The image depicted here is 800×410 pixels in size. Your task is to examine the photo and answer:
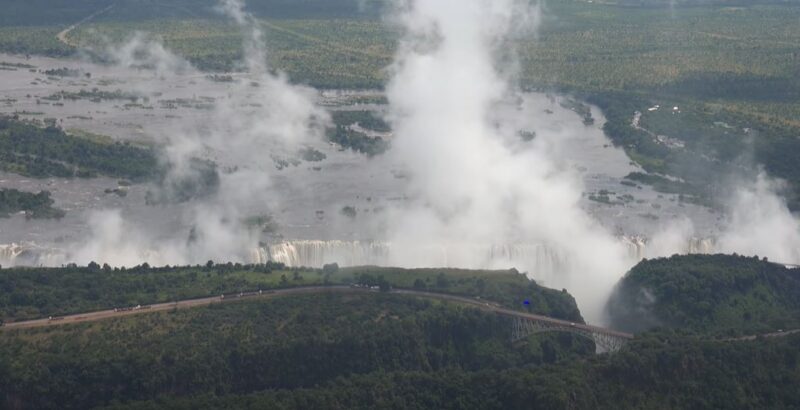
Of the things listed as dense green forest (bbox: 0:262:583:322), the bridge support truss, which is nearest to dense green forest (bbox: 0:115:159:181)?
dense green forest (bbox: 0:262:583:322)

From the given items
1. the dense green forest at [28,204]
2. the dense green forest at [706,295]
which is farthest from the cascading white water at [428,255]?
the dense green forest at [28,204]

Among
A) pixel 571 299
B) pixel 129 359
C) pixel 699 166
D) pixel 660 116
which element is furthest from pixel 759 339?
pixel 660 116

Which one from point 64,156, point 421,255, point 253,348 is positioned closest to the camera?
point 253,348

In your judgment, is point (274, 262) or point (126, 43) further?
point (126, 43)

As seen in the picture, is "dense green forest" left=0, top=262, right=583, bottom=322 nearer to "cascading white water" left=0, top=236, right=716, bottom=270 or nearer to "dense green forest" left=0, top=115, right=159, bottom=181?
"cascading white water" left=0, top=236, right=716, bottom=270

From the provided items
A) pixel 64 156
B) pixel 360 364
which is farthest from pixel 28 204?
pixel 360 364

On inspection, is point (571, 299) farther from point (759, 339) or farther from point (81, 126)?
point (81, 126)

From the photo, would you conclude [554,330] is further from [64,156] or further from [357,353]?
[64,156]
